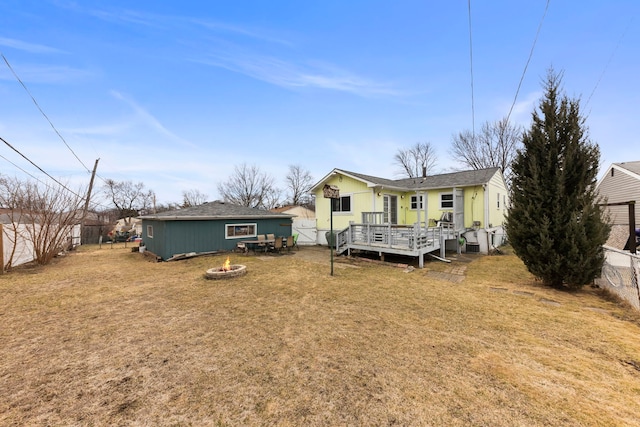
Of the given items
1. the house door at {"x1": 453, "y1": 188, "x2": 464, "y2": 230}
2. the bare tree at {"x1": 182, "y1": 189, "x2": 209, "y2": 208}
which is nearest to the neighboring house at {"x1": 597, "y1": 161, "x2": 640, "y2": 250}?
the house door at {"x1": 453, "y1": 188, "x2": 464, "y2": 230}

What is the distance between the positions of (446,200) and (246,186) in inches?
1144

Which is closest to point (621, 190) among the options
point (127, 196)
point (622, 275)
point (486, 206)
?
point (486, 206)

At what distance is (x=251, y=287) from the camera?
6582 mm

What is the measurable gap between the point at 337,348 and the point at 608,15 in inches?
401

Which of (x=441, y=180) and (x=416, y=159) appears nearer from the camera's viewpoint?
(x=441, y=180)

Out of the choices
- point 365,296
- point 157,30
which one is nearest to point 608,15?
point 365,296

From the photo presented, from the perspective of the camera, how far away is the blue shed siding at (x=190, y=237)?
11.3 metres

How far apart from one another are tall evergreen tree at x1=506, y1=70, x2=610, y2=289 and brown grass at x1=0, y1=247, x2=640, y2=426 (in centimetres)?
80

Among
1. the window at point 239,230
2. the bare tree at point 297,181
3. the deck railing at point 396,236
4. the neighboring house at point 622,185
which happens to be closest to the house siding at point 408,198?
the deck railing at point 396,236

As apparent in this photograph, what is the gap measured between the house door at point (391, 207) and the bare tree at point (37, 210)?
48.9 ft

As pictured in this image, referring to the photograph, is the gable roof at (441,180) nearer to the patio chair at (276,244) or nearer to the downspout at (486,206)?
the downspout at (486,206)

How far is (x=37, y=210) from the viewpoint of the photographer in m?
10.3

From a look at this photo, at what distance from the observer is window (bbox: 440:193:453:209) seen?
533 inches

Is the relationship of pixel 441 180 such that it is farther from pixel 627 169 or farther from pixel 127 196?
pixel 127 196
